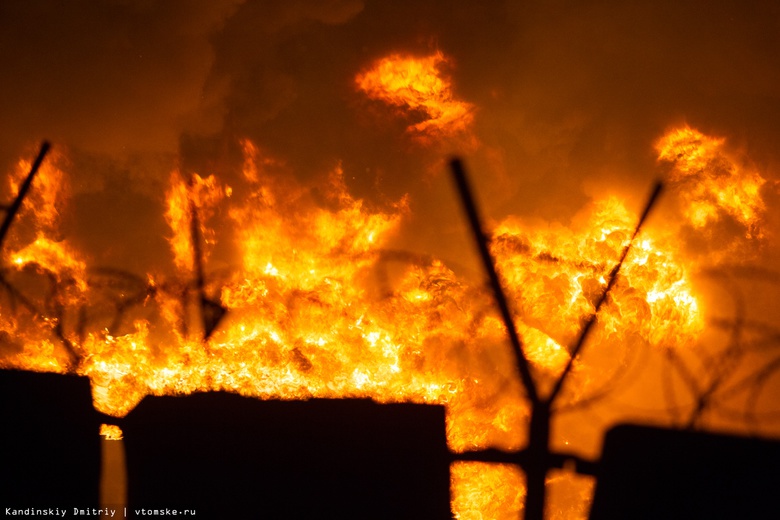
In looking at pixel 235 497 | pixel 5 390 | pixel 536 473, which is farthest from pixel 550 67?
pixel 5 390

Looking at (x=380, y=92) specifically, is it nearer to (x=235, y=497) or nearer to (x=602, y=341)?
(x=602, y=341)

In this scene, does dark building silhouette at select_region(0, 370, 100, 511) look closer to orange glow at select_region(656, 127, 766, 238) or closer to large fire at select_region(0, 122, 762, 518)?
large fire at select_region(0, 122, 762, 518)

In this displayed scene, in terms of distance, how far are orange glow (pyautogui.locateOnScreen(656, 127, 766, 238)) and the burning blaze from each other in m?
2.83

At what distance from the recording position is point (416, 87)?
294 inches

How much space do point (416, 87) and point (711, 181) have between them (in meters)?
4.05

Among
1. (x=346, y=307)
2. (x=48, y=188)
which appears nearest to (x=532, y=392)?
(x=346, y=307)

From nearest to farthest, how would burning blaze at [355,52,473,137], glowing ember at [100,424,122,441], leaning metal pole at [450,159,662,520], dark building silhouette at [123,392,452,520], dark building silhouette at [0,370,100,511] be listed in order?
dark building silhouette at [123,392,452,520] < leaning metal pole at [450,159,662,520] < dark building silhouette at [0,370,100,511] < glowing ember at [100,424,122,441] < burning blaze at [355,52,473,137]

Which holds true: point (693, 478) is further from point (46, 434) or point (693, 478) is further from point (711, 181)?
point (46, 434)

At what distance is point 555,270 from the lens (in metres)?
6.88

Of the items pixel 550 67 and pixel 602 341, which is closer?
pixel 602 341

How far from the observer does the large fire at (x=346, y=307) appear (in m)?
6.73

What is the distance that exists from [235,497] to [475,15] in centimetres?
685

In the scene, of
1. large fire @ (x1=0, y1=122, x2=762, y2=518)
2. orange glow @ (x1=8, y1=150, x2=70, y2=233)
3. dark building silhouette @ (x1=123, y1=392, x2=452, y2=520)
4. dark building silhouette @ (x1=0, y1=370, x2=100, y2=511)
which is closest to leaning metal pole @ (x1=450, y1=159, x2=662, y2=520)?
large fire @ (x1=0, y1=122, x2=762, y2=518)

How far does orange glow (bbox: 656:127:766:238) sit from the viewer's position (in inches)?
271
